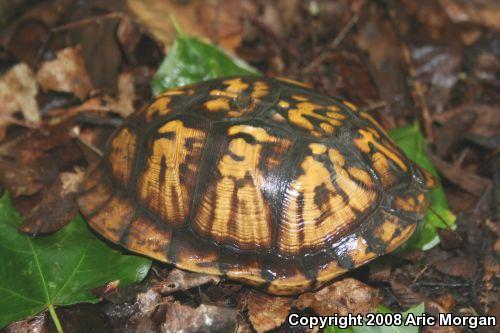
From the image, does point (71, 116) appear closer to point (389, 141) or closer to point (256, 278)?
point (256, 278)

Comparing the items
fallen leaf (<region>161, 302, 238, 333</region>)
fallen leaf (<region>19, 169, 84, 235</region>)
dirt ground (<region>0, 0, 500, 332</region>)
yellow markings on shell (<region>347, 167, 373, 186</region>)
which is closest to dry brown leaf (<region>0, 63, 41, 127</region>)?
dirt ground (<region>0, 0, 500, 332</region>)

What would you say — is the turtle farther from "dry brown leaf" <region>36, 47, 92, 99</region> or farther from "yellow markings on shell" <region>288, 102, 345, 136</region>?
"dry brown leaf" <region>36, 47, 92, 99</region>

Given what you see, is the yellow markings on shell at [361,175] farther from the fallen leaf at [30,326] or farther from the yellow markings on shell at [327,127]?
the fallen leaf at [30,326]

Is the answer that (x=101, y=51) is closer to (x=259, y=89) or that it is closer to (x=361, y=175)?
(x=259, y=89)

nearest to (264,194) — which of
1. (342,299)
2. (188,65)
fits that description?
(342,299)

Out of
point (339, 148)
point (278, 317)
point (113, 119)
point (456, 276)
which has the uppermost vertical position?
point (339, 148)

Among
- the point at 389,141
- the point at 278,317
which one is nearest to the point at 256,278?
the point at 278,317

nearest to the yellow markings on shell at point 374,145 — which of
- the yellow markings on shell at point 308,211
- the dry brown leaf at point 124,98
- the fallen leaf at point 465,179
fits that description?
the yellow markings on shell at point 308,211
